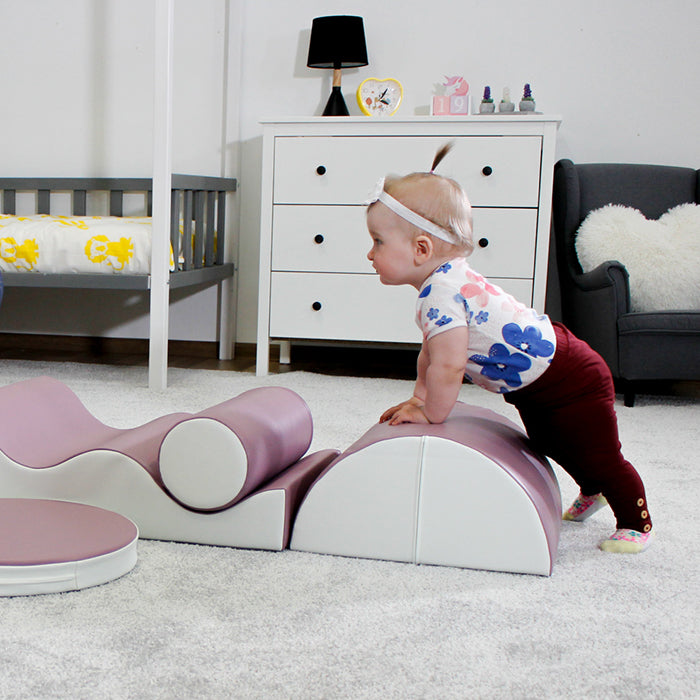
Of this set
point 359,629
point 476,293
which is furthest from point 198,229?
point 359,629

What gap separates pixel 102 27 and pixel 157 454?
2.56m

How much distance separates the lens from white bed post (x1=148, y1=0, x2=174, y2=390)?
7.59 feet

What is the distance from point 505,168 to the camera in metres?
2.60

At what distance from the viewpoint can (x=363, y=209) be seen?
8.78 feet

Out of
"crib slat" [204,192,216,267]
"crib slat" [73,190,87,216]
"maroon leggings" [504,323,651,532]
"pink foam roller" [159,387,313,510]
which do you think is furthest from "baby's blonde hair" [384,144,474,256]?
"crib slat" [73,190,87,216]

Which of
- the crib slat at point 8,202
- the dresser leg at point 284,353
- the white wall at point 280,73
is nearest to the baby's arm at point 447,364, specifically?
the dresser leg at point 284,353

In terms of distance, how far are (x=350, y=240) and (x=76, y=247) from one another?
874mm

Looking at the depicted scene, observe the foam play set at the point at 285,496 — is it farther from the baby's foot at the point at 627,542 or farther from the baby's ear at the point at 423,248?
the baby's ear at the point at 423,248

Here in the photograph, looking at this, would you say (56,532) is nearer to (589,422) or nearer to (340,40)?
(589,422)

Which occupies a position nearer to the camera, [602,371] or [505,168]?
[602,371]

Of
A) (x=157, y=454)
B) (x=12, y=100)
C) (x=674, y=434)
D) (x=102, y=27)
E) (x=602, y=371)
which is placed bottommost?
(x=674, y=434)

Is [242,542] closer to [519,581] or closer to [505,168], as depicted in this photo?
[519,581]

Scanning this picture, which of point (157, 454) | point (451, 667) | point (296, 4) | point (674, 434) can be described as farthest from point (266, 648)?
point (296, 4)

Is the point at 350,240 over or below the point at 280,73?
below
